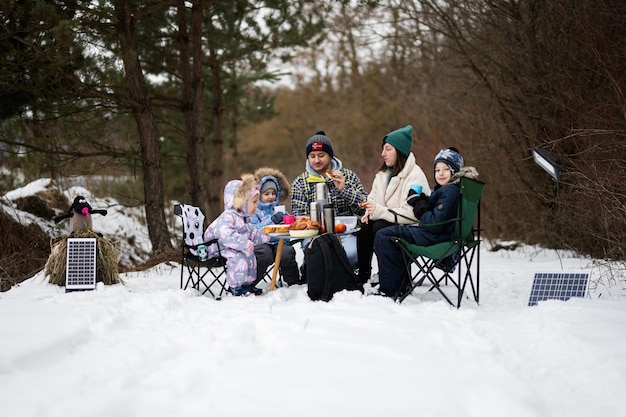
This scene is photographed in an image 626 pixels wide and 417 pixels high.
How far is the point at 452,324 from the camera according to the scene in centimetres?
408

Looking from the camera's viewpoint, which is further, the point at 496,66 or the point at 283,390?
the point at 496,66

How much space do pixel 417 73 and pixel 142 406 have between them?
16434 mm

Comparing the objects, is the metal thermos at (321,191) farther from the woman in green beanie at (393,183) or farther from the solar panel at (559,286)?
the solar panel at (559,286)

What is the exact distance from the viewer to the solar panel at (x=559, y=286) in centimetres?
475

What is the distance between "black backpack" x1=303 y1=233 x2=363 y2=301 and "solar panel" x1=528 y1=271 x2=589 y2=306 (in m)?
1.48

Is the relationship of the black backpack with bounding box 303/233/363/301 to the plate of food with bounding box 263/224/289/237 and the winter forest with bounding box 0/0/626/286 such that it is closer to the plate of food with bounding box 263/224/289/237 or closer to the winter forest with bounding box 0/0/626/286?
the plate of food with bounding box 263/224/289/237

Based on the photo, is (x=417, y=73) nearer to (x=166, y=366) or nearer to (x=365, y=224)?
(x=365, y=224)

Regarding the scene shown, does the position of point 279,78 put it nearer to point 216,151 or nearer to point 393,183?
point 216,151

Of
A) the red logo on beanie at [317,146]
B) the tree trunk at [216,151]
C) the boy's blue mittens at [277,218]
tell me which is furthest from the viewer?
the tree trunk at [216,151]

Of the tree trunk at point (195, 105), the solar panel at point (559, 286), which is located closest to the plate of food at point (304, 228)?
the solar panel at point (559, 286)

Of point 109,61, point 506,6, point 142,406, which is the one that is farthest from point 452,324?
point 506,6

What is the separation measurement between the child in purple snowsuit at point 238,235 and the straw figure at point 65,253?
1.06 meters

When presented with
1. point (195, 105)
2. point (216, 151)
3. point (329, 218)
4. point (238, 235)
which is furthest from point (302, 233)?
point (216, 151)

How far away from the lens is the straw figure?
5.84 m
